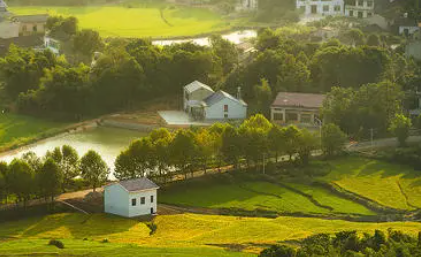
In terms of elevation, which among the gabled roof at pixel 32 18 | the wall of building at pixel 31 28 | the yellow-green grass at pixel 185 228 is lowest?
the yellow-green grass at pixel 185 228

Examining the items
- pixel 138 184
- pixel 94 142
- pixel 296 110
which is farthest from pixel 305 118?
pixel 138 184

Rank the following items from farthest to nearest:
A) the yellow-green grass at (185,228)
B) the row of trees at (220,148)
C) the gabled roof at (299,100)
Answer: the gabled roof at (299,100), the row of trees at (220,148), the yellow-green grass at (185,228)

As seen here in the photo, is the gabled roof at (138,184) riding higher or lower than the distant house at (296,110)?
lower

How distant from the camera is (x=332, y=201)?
46.8 metres

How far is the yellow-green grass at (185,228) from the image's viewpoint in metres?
41.2

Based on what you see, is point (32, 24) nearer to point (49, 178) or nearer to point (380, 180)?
point (49, 178)

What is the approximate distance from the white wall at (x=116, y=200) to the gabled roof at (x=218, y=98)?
674 inches

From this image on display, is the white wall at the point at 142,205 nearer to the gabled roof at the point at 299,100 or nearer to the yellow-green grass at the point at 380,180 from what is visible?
the yellow-green grass at the point at 380,180

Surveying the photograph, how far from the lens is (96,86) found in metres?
64.3

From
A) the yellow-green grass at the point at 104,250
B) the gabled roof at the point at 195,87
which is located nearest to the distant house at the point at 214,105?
the gabled roof at the point at 195,87

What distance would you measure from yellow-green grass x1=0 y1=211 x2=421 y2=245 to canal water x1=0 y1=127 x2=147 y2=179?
9602 millimetres

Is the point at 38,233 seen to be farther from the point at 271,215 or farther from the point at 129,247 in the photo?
the point at 271,215

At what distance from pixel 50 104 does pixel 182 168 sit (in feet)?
56.2

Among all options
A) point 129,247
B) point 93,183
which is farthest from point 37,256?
point 93,183
